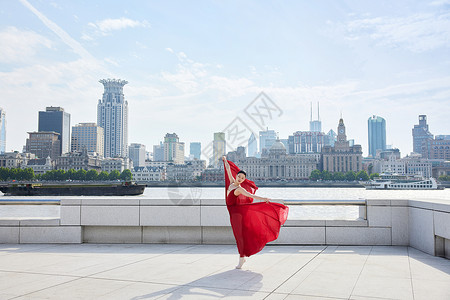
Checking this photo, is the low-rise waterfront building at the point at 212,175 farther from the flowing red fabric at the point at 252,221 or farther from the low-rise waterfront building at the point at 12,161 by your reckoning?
the flowing red fabric at the point at 252,221

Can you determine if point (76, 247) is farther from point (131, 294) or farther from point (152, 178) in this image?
point (152, 178)

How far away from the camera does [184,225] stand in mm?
9148

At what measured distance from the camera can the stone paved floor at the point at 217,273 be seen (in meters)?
5.29

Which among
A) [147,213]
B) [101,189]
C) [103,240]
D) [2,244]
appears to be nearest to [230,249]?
[147,213]

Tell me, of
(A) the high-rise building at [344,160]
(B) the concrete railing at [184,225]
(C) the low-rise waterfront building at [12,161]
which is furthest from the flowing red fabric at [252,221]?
(C) the low-rise waterfront building at [12,161]

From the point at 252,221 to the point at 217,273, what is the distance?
3.30 ft

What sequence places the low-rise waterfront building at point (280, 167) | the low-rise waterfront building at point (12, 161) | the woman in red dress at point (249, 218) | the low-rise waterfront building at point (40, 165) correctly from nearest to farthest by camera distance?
the woman in red dress at point (249, 218) → the low-rise waterfront building at point (12, 161) → the low-rise waterfront building at point (40, 165) → the low-rise waterfront building at point (280, 167)

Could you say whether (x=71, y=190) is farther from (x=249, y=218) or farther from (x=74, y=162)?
(x=74, y=162)

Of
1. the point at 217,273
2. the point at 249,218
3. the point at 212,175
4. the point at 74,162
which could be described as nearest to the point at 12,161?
the point at 74,162

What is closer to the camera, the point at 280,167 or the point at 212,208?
the point at 212,208

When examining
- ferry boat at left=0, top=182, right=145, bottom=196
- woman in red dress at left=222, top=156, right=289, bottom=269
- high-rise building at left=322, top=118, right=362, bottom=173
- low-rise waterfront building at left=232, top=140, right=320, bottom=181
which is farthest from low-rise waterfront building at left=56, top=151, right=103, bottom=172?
woman in red dress at left=222, top=156, right=289, bottom=269

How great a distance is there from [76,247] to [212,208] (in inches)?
116

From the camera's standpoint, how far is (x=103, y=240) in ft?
31.1

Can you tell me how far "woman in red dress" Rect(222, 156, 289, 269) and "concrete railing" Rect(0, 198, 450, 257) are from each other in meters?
2.08
